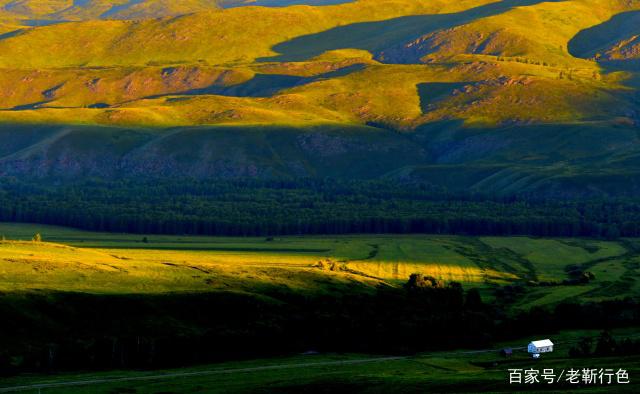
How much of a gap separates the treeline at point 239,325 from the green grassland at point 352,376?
24.0ft

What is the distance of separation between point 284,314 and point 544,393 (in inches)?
3158

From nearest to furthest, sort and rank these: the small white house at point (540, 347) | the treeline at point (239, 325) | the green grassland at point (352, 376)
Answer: the green grassland at point (352, 376)
the treeline at point (239, 325)
the small white house at point (540, 347)

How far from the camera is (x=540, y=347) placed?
491 ft

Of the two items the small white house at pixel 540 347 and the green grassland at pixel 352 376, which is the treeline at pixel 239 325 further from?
the small white house at pixel 540 347

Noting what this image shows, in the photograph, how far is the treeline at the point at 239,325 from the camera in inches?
5738

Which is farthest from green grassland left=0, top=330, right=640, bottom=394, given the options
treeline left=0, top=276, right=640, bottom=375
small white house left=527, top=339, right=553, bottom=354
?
treeline left=0, top=276, right=640, bottom=375

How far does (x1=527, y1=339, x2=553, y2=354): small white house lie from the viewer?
149125 millimetres

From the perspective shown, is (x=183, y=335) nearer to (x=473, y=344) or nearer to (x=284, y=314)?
(x=284, y=314)

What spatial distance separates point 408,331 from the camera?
545 ft

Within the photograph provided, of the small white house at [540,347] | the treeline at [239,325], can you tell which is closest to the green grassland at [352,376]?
the small white house at [540,347]

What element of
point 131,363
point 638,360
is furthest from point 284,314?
point 638,360

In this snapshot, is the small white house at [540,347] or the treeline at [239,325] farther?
the small white house at [540,347]

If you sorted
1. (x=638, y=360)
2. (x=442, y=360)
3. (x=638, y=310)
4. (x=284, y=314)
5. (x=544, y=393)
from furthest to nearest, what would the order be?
(x=638, y=310) → (x=284, y=314) → (x=442, y=360) → (x=638, y=360) → (x=544, y=393)

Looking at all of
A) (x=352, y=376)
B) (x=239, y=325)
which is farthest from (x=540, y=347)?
(x=239, y=325)
